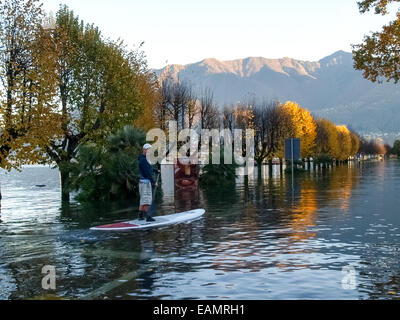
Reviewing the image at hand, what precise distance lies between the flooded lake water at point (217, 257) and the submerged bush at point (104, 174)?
9049 mm

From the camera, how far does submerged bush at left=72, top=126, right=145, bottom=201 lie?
108 feet

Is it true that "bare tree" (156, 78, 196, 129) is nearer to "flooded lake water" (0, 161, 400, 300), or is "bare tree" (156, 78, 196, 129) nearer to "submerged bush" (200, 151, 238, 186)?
"submerged bush" (200, 151, 238, 186)

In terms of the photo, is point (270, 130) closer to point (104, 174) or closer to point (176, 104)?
point (176, 104)

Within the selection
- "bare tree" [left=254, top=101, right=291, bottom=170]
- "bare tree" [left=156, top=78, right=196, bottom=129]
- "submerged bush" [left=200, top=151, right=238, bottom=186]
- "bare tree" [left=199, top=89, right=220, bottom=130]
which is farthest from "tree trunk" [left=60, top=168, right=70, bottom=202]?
"bare tree" [left=254, top=101, right=291, bottom=170]

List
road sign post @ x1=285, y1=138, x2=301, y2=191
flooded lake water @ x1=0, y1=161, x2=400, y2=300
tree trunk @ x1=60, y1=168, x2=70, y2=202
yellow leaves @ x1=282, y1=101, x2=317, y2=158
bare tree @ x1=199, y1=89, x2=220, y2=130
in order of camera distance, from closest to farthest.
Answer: flooded lake water @ x1=0, y1=161, x2=400, y2=300
tree trunk @ x1=60, y1=168, x2=70, y2=202
road sign post @ x1=285, y1=138, x2=301, y2=191
bare tree @ x1=199, y1=89, x2=220, y2=130
yellow leaves @ x1=282, y1=101, x2=317, y2=158

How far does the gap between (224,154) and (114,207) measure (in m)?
19.2

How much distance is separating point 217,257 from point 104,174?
68.2ft

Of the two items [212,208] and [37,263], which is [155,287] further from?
[212,208]

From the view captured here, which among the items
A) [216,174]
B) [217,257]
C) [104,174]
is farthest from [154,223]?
[216,174]

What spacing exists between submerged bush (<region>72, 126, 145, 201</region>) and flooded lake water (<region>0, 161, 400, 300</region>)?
29.7 ft

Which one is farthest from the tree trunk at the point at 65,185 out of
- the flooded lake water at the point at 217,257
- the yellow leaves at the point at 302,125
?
the yellow leaves at the point at 302,125

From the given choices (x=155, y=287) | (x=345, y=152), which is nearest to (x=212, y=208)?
(x=155, y=287)

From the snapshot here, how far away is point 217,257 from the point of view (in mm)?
13391

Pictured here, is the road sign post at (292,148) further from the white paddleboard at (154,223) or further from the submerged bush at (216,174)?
the white paddleboard at (154,223)
